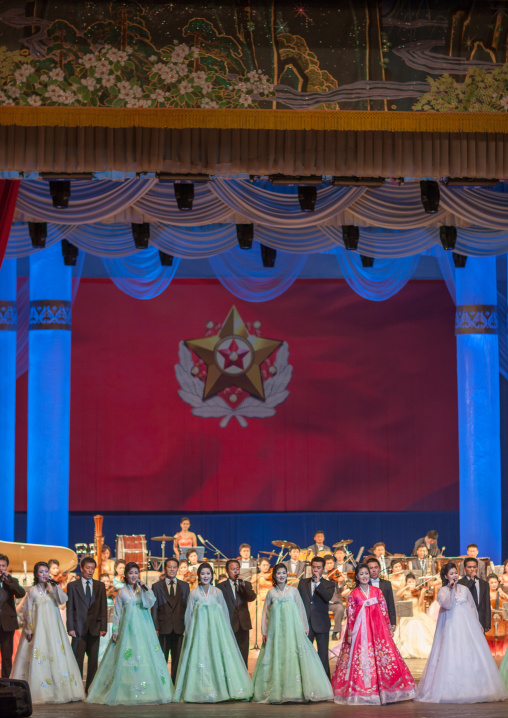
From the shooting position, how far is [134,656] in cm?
848

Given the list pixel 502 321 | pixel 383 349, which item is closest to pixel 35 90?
pixel 502 321

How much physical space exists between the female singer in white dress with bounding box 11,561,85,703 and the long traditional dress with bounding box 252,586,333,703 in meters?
1.57

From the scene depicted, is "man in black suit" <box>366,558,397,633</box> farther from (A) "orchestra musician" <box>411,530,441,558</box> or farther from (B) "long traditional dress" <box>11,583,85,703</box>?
(A) "orchestra musician" <box>411,530,441,558</box>

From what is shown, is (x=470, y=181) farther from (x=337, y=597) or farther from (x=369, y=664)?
(x=337, y=597)

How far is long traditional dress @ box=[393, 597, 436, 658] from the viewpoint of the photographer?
434 inches

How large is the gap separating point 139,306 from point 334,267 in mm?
3319

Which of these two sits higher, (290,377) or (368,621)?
(290,377)

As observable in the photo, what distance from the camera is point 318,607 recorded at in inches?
362

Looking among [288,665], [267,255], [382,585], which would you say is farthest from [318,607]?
[267,255]

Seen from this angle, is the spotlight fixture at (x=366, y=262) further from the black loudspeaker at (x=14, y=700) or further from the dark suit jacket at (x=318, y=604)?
the black loudspeaker at (x=14, y=700)

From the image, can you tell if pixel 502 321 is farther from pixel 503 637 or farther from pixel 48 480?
pixel 48 480

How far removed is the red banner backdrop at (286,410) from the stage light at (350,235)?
17.5ft

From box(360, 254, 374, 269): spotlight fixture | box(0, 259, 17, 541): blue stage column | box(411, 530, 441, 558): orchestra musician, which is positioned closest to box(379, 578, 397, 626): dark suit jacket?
box(411, 530, 441, 558): orchestra musician

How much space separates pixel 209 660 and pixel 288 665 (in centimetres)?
67
